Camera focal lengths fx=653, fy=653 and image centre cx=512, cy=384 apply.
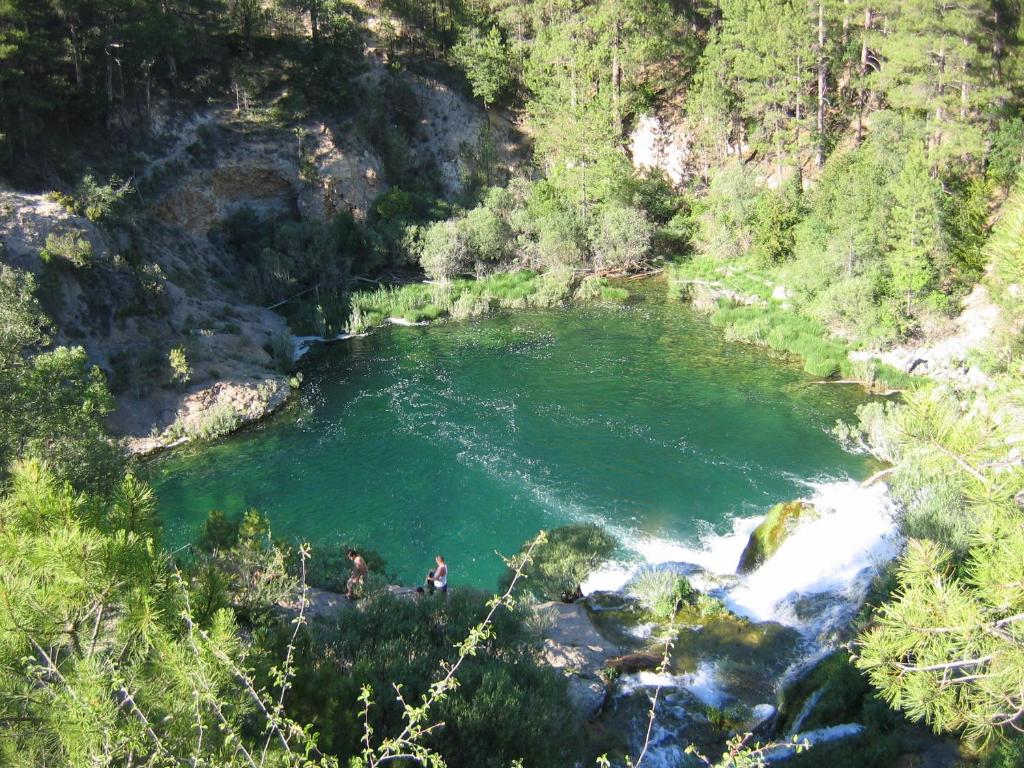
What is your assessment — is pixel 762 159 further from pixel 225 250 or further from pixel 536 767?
pixel 536 767

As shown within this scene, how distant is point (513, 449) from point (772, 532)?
876cm

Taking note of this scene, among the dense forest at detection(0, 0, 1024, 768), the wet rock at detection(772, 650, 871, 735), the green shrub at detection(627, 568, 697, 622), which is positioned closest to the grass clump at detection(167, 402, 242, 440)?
the dense forest at detection(0, 0, 1024, 768)

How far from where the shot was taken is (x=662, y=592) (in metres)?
13.3

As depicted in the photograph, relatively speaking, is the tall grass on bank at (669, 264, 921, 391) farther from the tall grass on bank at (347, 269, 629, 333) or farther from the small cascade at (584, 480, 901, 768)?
the small cascade at (584, 480, 901, 768)

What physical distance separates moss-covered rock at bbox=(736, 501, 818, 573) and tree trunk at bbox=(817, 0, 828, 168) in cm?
3059

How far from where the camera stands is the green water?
59.0 feet

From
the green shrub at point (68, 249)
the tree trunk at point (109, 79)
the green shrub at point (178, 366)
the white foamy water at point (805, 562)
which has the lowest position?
the white foamy water at point (805, 562)

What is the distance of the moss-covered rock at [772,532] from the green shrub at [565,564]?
3.45 m

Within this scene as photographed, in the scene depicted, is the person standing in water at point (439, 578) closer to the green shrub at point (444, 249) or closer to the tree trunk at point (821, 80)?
the green shrub at point (444, 249)

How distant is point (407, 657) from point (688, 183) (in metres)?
44.4

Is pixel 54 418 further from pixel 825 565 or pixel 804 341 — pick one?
pixel 804 341

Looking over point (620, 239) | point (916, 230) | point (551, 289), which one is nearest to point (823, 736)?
point (916, 230)

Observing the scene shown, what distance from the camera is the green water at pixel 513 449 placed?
59.0 feet

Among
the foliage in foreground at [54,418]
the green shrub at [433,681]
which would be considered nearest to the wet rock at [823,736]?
the green shrub at [433,681]
